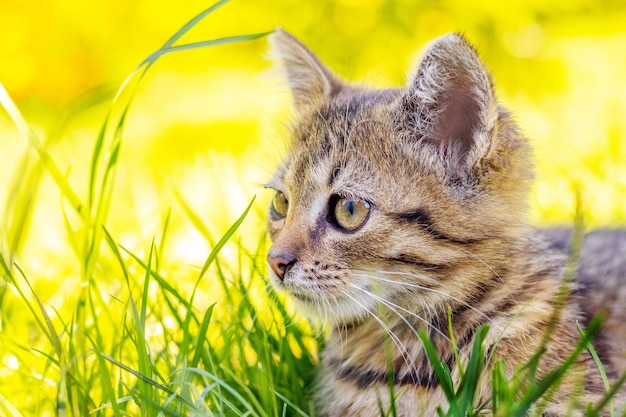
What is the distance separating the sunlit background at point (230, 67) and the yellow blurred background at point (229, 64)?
1 centimetres

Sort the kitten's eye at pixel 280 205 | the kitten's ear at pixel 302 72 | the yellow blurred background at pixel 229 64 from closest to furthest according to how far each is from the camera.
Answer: the kitten's eye at pixel 280 205 < the kitten's ear at pixel 302 72 < the yellow blurred background at pixel 229 64

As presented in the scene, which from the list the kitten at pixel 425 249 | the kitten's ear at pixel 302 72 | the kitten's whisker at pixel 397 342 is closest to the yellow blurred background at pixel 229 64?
the kitten's ear at pixel 302 72

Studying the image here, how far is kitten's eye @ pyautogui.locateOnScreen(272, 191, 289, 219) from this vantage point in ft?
6.43

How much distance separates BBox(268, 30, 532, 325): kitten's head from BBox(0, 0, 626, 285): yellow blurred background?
6.18 ft

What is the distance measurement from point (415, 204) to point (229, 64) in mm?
4987

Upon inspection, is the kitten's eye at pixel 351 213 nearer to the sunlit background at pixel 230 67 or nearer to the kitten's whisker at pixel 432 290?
the kitten's whisker at pixel 432 290

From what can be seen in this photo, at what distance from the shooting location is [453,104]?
1.76 metres

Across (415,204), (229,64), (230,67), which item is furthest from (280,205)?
(229,64)

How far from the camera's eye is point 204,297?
8.43 feet

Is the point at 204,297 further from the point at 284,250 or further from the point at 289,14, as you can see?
the point at 289,14

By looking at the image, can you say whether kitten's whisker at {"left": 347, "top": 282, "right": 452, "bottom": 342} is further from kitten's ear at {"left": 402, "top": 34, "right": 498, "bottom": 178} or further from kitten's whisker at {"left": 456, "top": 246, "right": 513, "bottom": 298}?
kitten's ear at {"left": 402, "top": 34, "right": 498, "bottom": 178}

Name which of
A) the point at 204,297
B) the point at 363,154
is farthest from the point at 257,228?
the point at 363,154

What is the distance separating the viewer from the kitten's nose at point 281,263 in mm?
1671

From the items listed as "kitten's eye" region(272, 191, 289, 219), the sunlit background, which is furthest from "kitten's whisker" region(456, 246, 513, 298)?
the sunlit background
